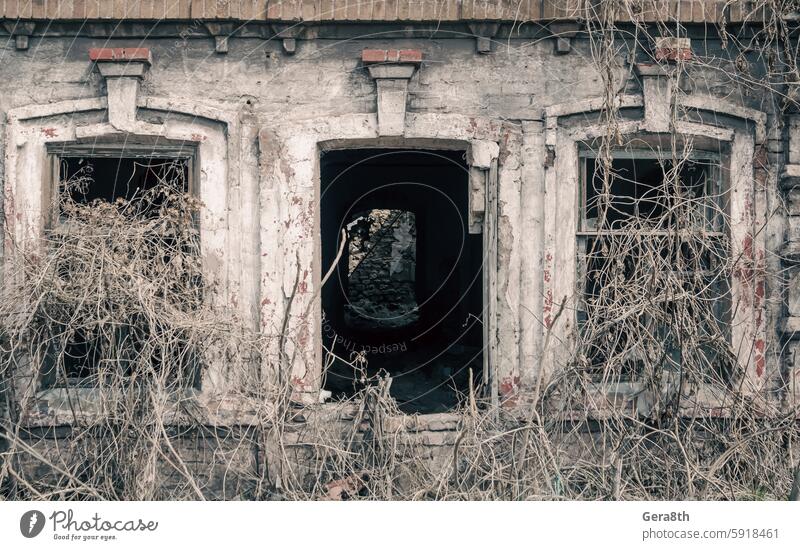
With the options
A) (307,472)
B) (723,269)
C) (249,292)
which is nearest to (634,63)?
(723,269)

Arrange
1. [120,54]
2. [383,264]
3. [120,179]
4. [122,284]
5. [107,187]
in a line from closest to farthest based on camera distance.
Answer: [122,284], [120,54], [107,187], [120,179], [383,264]

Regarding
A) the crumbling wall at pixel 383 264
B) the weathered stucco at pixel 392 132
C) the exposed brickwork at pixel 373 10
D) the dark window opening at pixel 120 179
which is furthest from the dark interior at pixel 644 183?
the crumbling wall at pixel 383 264

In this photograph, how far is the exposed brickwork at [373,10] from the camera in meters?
5.63

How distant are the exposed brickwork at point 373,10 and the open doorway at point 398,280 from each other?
9.70ft

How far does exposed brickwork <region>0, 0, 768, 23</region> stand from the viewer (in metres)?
5.63

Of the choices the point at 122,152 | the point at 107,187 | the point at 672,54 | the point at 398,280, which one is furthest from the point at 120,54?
the point at 398,280

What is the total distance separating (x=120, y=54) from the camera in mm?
5652

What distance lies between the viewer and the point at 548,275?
19.0ft

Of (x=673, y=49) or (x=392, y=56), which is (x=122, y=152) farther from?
(x=673, y=49)

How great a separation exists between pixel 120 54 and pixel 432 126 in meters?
2.14

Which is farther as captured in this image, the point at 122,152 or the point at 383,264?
the point at 383,264

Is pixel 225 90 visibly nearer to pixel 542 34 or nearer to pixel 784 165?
pixel 542 34
